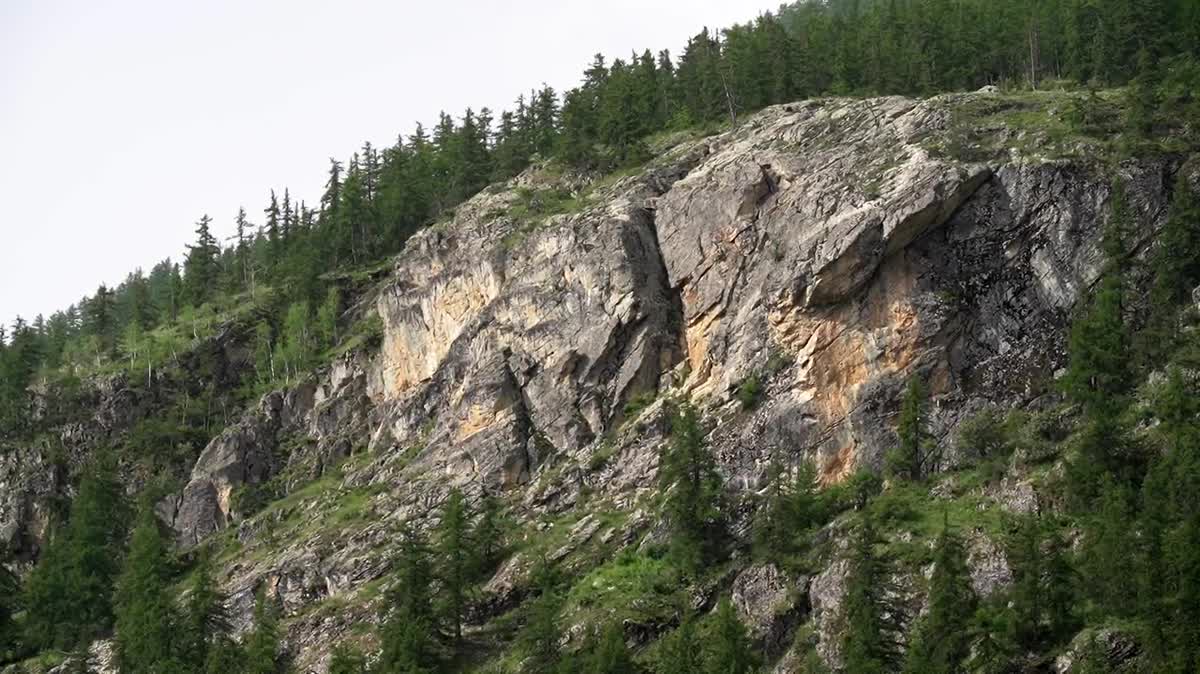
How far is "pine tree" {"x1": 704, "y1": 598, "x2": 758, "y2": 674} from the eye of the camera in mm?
57094

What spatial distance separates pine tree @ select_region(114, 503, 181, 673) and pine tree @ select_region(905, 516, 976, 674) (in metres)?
38.0

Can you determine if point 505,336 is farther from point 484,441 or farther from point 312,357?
point 312,357

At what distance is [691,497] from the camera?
67.5m

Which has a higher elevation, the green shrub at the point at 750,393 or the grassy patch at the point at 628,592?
the green shrub at the point at 750,393

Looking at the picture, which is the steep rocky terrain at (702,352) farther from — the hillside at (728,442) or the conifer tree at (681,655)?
the conifer tree at (681,655)

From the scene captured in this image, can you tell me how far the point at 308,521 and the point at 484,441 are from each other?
12198 millimetres

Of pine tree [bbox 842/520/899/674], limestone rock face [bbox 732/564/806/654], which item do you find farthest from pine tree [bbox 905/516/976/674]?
limestone rock face [bbox 732/564/806/654]

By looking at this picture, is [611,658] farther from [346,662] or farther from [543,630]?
[346,662]

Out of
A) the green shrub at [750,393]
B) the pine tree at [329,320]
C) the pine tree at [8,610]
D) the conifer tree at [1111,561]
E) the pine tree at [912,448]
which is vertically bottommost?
the pine tree at [8,610]

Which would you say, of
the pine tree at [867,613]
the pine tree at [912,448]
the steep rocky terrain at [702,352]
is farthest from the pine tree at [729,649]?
the pine tree at [912,448]

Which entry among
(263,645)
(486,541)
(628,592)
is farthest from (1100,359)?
(263,645)

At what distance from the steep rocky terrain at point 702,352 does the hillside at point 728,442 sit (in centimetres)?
21

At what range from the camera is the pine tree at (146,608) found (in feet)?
240

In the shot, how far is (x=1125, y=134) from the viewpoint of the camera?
7475 centimetres
